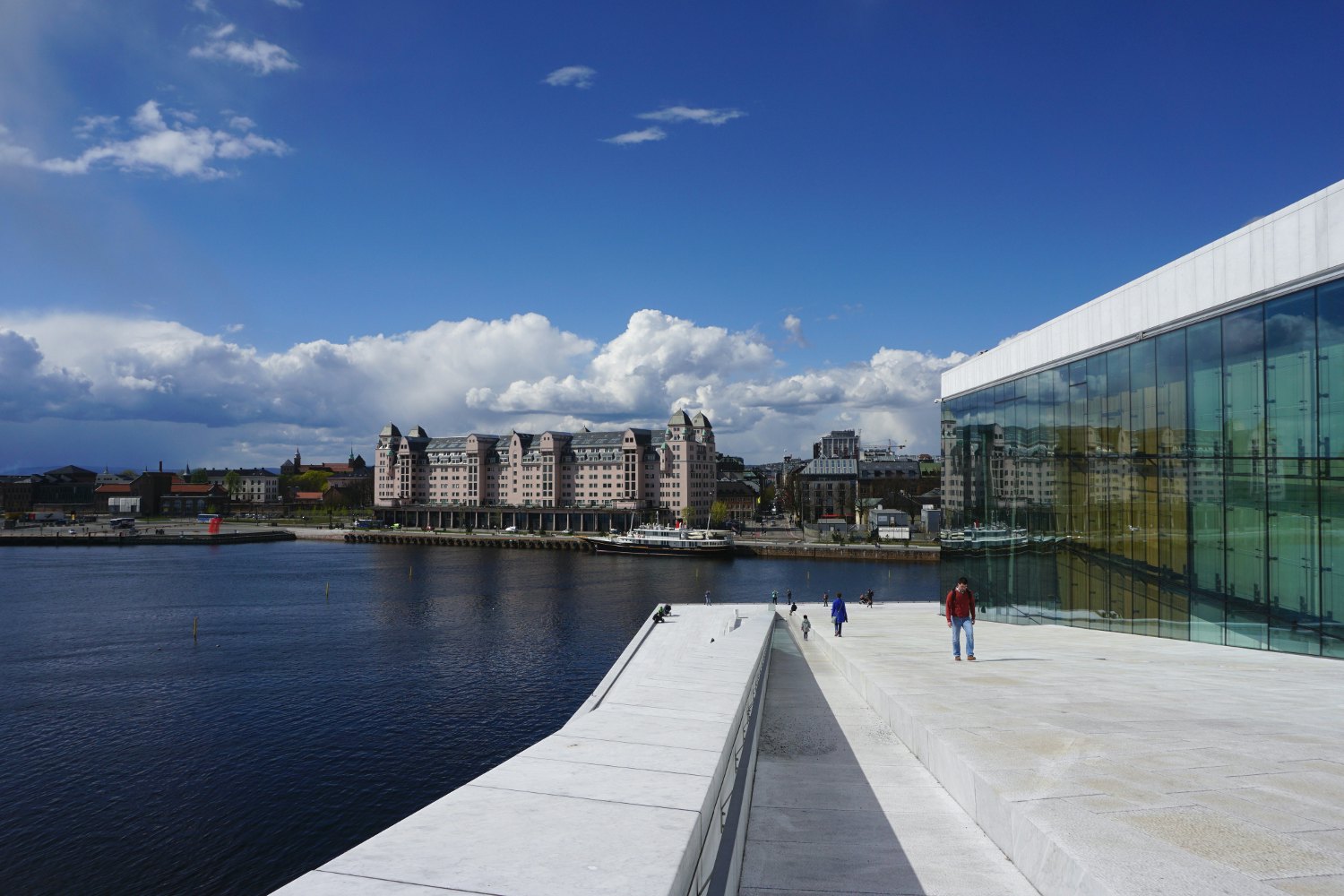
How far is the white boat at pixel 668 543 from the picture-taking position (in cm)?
12558

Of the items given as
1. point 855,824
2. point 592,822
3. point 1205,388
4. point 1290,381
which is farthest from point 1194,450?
point 592,822

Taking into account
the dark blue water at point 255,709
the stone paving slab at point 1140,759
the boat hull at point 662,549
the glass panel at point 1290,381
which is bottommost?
the boat hull at point 662,549

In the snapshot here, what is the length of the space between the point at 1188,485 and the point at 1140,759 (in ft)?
48.7

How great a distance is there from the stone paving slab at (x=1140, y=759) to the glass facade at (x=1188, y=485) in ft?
7.28

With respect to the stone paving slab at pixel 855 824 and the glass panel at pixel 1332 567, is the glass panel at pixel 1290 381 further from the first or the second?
the stone paving slab at pixel 855 824

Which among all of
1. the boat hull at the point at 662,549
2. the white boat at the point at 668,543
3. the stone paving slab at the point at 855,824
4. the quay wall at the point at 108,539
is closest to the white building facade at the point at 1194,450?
the stone paving slab at the point at 855,824

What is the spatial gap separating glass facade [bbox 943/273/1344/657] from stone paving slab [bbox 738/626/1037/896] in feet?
39.3

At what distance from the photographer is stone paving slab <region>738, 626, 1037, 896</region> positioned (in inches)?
323

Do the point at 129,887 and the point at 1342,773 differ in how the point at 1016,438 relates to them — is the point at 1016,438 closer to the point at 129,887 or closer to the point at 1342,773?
the point at 1342,773

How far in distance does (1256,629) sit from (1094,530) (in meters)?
6.25

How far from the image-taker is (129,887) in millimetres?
19594

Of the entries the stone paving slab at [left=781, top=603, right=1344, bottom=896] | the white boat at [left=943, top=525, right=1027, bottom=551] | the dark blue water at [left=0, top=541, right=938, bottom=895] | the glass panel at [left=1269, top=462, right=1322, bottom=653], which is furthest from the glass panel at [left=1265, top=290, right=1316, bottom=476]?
the dark blue water at [left=0, top=541, right=938, bottom=895]

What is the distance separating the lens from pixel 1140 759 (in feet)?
33.8

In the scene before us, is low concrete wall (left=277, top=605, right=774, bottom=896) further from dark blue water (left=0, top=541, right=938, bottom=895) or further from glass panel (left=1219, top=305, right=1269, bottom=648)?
glass panel (left=1219, top=305, right=1269, bottom=648)
